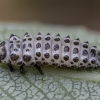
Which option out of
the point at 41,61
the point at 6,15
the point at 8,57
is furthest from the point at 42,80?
the point at 6,15

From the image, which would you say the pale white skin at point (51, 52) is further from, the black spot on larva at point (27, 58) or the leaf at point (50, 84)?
the leaf at point (50, 84)

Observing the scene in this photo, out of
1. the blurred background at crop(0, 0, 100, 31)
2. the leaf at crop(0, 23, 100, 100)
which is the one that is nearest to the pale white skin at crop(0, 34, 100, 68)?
the leaf at crop(0, 23, 100, 100)

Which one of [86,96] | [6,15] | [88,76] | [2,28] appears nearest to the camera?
[86,96]

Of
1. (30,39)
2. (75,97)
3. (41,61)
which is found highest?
(30,39)

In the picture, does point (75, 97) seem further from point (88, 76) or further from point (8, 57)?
point (8, 57)

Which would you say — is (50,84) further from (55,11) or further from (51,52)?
(55,11)

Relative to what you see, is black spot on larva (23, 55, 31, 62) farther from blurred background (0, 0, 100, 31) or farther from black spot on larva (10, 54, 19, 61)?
blurred background (0, 0, 100, 31)

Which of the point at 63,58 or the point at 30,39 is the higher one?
the point at 30,39
